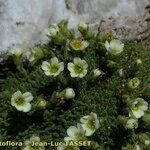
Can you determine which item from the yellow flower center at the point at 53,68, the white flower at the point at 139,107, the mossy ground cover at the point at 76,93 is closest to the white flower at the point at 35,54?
the mossy ground cover at the point at 76,93

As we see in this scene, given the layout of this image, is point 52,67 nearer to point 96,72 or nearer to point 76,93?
point 76,93

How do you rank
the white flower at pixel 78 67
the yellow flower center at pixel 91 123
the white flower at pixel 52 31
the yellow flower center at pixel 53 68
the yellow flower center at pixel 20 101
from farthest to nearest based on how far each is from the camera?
the white flower at pixel 52 31
the yellow flower center at pixel 53 68
the white flower at pixel 78 67
the yellow flower center at pixel 20 101
the yellow flower center at pixel 91 123

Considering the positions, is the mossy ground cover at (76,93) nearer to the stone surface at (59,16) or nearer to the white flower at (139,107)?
the white flower at (139,107)

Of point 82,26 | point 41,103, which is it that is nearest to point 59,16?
point 82,26

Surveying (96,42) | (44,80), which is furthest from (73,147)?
(96,42)

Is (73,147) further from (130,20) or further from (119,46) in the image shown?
(130,20)

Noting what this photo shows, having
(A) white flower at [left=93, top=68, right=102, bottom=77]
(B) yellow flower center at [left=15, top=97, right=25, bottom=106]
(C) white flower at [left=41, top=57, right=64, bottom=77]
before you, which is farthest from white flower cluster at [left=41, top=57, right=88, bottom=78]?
(B) yellow flower center at [left=15, top=97, right=25, bottom=106]

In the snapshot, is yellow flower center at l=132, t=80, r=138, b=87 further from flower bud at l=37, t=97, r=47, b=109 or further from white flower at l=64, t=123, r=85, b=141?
flower bud at l=37, t=97, r=47, b=109
